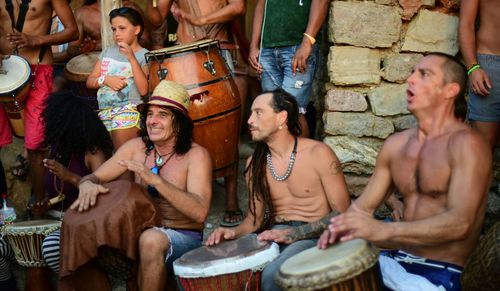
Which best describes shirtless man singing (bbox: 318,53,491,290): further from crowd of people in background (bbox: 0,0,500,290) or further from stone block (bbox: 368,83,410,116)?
stone block (bbox: 368,83,410,116)

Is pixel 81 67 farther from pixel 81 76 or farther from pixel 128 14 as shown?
pixel 128 14

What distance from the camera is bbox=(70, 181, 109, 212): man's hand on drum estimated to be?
13.3ft

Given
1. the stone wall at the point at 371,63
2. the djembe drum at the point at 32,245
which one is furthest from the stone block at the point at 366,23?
the djembe drum at the point at 32,245

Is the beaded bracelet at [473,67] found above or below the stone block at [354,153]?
above

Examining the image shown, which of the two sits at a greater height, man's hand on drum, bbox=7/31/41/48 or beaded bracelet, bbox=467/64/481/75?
man's hand on drum, bbox=7/31/41/48

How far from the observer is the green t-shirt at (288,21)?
5148 millimetres

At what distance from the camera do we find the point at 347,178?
199 inches

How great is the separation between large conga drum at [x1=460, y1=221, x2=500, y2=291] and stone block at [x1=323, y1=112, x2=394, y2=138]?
182 centimetres

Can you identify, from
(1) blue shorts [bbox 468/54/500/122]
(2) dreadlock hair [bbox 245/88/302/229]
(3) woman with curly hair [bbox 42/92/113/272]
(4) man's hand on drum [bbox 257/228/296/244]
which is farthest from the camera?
(3) woman with curly hair [bbox 42/92/113/272]

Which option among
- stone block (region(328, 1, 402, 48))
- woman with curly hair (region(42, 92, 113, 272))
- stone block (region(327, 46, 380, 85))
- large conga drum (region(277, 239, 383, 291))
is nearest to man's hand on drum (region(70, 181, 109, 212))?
woman with curly hair (region(42, 92, 113, 272))

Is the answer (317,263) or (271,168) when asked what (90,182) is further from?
(317,263)

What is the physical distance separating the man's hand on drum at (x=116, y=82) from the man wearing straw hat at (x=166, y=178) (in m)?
0.73

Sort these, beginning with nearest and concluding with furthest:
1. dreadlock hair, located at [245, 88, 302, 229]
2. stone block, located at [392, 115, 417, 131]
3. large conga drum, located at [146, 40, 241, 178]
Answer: dreadlock hair, located at [245, 88, 302, 229], large conga drum, located at [146, 40, 241, 178], stone block, located at [392, 115, 417, 131]

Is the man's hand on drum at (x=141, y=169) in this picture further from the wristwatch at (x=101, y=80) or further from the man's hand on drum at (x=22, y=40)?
the man's hand on drum at (x=22, y=40)
